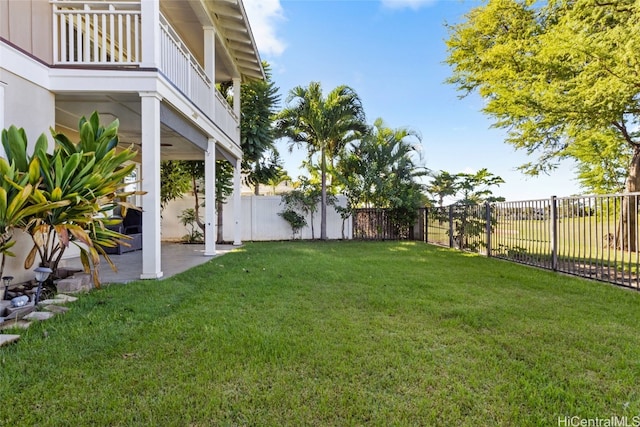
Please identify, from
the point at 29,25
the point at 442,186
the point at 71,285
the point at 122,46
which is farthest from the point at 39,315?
the point at 442,186

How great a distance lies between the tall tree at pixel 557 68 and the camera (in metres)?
6.27

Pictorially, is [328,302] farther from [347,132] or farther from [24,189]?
[347,132]

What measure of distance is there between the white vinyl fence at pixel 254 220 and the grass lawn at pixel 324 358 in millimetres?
7642

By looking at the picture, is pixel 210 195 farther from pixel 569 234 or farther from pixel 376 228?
pixel 569 234

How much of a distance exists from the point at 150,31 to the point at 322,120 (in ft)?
22.8

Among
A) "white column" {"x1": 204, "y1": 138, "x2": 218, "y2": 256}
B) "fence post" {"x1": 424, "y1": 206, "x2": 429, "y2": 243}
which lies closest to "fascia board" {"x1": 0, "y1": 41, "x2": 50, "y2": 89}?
"white column" {"x1": 204, "y1": 138, "x2": 218, "y2": 256}

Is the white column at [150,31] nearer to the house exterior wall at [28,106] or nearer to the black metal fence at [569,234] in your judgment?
the house exterior wall at [28,106]

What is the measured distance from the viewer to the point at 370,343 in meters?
2.85

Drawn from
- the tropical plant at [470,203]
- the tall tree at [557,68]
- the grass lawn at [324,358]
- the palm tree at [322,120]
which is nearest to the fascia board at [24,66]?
the grass lawn at [324,358]

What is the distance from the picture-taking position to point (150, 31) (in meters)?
5.07

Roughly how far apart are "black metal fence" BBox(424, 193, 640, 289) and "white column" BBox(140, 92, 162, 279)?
→ 7.08m

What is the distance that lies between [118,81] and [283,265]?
423 cm

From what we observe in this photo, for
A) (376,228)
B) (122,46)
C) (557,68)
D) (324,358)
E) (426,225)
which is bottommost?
(324,358)

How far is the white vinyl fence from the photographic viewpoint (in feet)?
39.8
